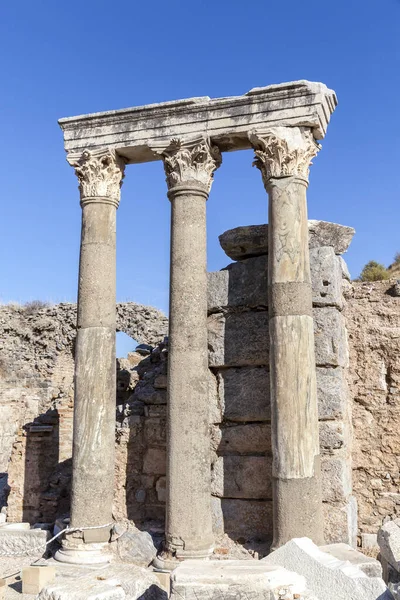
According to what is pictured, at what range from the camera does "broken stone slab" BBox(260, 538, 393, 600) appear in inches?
221

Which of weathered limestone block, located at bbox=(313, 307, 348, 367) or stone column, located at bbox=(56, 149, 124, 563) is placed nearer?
weathered limestone block, located at bbox=(313, 307, 348, 367)

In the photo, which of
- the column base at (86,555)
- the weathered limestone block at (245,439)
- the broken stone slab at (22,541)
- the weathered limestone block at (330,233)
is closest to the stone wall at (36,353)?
the broken stone slab at (22,541)

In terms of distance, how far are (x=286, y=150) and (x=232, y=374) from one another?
3274mm

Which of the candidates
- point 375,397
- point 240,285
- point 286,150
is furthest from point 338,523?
point 286,150

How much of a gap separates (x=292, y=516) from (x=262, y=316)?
2.86 meters

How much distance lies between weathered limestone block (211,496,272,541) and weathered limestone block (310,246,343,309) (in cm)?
291

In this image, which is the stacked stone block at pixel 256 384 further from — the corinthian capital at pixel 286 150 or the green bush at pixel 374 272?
the green bush at pixel 374 272

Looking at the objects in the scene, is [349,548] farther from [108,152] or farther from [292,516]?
[108,152]

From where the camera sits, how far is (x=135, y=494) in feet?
31.7

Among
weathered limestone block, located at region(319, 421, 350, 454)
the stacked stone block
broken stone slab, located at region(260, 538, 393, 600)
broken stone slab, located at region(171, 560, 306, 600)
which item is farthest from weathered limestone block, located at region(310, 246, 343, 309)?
broken stone slab, located at region(171, 560, 306, 600)

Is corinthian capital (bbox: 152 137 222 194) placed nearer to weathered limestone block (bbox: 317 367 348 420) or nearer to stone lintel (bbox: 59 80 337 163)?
stone lintel (bbox: 59 80 337 163)

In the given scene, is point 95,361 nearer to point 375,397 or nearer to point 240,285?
point 240,285

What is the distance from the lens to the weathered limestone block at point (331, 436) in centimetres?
840

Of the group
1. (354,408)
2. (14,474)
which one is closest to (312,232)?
(354,408)
